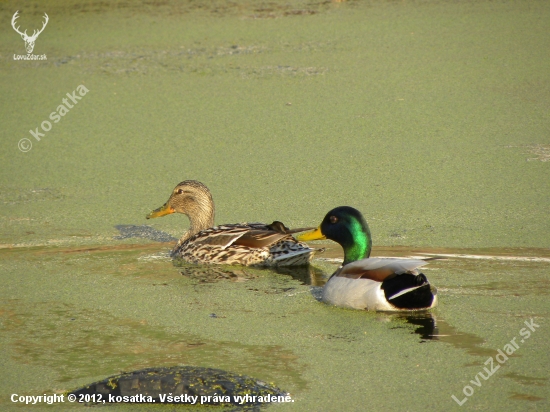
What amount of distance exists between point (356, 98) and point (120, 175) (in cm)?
240

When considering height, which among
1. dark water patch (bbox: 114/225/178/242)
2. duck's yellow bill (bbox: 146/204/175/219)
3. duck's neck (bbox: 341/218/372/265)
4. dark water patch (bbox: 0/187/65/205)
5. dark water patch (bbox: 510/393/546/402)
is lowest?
dark water patch (bbox: 510/393/546/402)

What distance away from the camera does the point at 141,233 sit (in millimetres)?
6441

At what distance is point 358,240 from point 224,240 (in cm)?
103

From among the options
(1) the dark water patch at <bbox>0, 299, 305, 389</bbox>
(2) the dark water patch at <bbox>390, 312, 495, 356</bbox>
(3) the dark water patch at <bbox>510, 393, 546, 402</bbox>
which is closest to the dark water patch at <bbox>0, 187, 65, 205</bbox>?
(1) the dark water patch at <bbox>0, 299, 305, 389</bbox>

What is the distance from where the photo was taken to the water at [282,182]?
4230 millimetres

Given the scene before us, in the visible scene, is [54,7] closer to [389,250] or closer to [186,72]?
[186,72]

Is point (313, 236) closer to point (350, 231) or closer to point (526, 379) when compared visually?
point (350, 231)

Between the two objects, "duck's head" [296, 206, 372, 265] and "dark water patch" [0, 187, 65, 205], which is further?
"dark water patch" [0, 187, 65, 205]

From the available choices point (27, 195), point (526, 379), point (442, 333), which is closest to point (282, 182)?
point (27, 195)

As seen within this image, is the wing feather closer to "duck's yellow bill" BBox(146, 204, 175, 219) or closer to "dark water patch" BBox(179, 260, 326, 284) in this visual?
"dark water patch" BBox(179, 260, 326, 284)

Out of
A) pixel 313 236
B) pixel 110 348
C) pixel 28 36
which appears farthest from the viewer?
pixel 28 36

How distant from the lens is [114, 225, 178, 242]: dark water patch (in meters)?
6.38

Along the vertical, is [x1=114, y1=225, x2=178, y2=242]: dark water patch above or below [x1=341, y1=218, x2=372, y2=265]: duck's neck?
above

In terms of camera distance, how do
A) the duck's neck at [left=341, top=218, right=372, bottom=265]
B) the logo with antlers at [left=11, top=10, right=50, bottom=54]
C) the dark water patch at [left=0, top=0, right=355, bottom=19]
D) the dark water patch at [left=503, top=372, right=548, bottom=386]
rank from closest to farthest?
the dark water patch at [left=503, top=372, right=548, bottom=386], the duck's neck at [left=341, top=218, right=372, bottom=265], the logo with antlers at [left=11, top=10, right=50, bottom=54], the dark water patch at [left=0, top=0, right=355, bottom=19]
